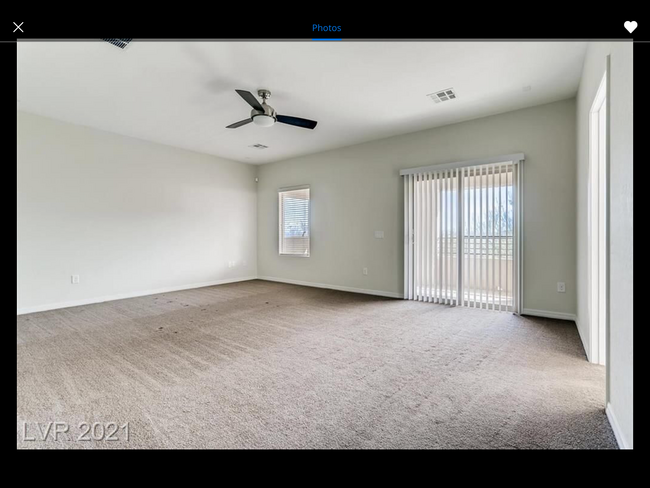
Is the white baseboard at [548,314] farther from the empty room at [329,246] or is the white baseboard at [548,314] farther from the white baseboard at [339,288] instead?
the white baseboard at [339,288]

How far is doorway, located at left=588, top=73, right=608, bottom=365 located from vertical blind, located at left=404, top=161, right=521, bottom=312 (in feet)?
4.49

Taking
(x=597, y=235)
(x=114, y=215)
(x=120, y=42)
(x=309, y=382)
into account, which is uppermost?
(x=120, y=42)

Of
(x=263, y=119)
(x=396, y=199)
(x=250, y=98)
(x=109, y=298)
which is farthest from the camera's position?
(x=396, y=199)

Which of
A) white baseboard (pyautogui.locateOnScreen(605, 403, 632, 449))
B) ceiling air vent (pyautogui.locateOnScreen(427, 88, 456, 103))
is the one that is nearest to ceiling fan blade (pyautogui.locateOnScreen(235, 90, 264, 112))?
ceiling air vent (pyautogui.locateOnScreen(427, 88, 456, 103))

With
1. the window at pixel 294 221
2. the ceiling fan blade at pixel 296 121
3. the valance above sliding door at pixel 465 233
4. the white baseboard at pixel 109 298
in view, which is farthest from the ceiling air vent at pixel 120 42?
the window at pixel 294 221

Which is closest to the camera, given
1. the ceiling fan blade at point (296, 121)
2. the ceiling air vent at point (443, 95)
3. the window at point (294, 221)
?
the ceiling air vent at point (443, 95)

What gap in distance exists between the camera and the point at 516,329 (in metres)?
3.23

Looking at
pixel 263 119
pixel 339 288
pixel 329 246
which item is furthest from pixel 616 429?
pixel 329 246

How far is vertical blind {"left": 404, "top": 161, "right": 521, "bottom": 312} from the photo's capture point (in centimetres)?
394

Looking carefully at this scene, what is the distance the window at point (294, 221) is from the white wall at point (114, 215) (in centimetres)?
103

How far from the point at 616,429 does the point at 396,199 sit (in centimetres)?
390

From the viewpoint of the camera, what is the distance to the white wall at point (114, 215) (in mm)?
4074

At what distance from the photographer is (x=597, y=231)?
243cm
